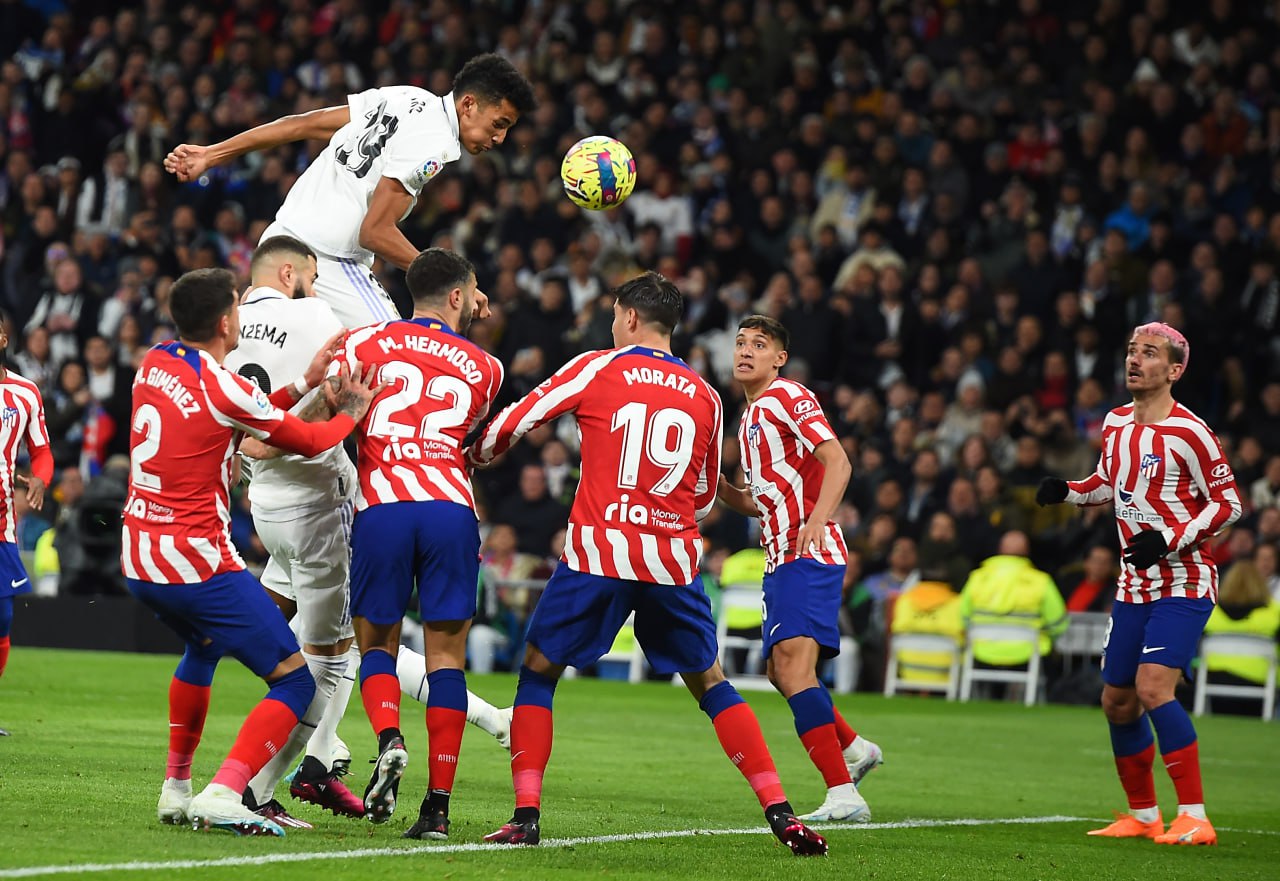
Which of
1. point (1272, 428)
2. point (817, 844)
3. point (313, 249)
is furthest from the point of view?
point (1272, 428)

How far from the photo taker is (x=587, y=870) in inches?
257

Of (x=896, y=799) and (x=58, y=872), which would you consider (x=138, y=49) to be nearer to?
(x=896, y=799)

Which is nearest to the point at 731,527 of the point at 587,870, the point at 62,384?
the point at 62,384

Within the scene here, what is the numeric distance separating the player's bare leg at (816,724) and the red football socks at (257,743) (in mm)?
2836

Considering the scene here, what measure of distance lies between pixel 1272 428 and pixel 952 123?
17.8 feet

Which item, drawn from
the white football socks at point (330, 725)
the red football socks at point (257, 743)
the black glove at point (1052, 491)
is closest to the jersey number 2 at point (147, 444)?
the red football socks at point (257, 743)

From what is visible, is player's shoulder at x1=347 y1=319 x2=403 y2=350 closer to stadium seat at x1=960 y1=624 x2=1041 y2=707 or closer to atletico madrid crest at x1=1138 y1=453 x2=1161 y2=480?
atletico madrid crest at x1=1138 y1=453 x2=1161 y2=480

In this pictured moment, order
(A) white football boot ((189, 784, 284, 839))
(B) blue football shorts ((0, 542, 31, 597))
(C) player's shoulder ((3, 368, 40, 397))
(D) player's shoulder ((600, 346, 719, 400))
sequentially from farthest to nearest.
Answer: (C) player's shoulder ((3, 368, 40, 397)) < (B) blue football shorts ((0, 542, 31, 597)) < (D) player's shoulder ((600, 346, 719, 400)) < (A) white football boot ((189, 784, 284, 839))

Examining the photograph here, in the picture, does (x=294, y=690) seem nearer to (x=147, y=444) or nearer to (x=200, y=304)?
(x=147, y=444)

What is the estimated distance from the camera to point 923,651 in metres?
17.9

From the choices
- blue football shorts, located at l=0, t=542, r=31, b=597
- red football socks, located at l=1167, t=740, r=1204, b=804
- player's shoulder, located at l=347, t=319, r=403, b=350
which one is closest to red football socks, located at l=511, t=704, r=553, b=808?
player's shoulder, located at l=347, t=319, r=403, b=350

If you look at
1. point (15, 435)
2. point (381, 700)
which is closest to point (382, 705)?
point (381, 700)

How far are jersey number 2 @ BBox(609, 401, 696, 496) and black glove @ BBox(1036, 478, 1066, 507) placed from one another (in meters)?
2.79

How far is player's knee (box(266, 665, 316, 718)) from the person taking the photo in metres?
6.82
